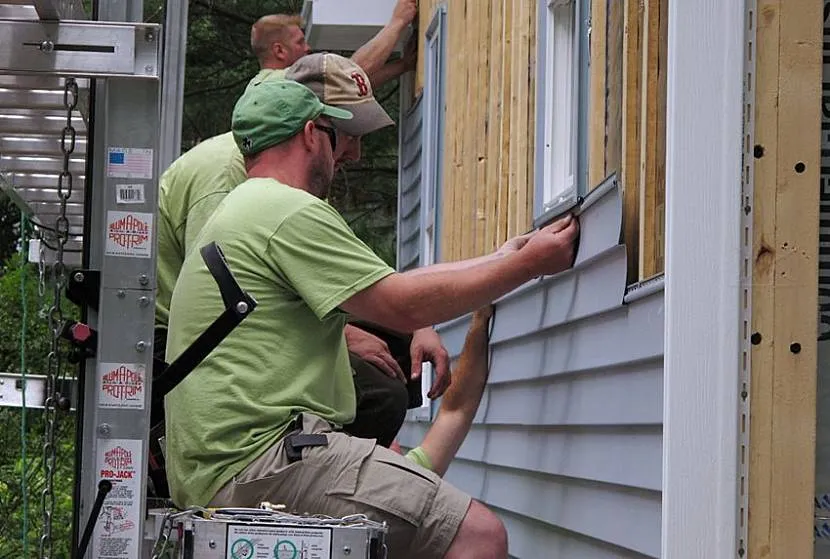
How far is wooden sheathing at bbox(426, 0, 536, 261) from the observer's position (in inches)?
242

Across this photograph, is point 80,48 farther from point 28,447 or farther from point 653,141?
point 28,447

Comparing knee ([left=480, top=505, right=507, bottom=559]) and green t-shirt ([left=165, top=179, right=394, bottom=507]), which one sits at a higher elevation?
green t-shirt ([left=165, top=179, right=394, bottom=507])

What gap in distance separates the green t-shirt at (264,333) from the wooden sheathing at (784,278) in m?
1.20

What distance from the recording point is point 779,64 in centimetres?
342

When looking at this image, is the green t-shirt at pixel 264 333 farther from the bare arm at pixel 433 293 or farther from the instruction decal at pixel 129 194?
the instruction decal at pixel 129 194

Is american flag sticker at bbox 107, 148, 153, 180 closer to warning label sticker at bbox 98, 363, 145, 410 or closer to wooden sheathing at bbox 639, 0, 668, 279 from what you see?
warning label sticker at bbox 98, 363, 145, 410

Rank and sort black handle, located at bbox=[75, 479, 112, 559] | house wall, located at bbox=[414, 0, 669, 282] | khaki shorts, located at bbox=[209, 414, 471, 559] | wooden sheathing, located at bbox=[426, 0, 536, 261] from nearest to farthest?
1. black handle, located at bbox=[75, 479, 112, 559]
2. khaki shorts, located at bbox=[209, 414, 471, 559]
3. house wall, located at bbox=[414, 0, 669, 282]
4. wooden sheathing, located at bbox=[426, 0, 536, 261]

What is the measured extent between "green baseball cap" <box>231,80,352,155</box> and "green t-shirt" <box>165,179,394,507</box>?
24 cm

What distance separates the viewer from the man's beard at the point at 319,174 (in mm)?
4598

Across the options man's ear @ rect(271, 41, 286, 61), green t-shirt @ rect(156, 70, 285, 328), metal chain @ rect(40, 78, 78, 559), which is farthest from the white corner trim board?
man's ear @ rect(271, 41, 286, 61)

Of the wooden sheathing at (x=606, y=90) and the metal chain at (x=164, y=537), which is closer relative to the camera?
the metal chain at (x=164, y=537)

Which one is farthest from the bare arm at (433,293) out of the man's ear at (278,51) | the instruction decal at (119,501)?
the man's ear at (278,51)

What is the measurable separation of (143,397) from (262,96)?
1217mm

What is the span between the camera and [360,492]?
405 centimetres
